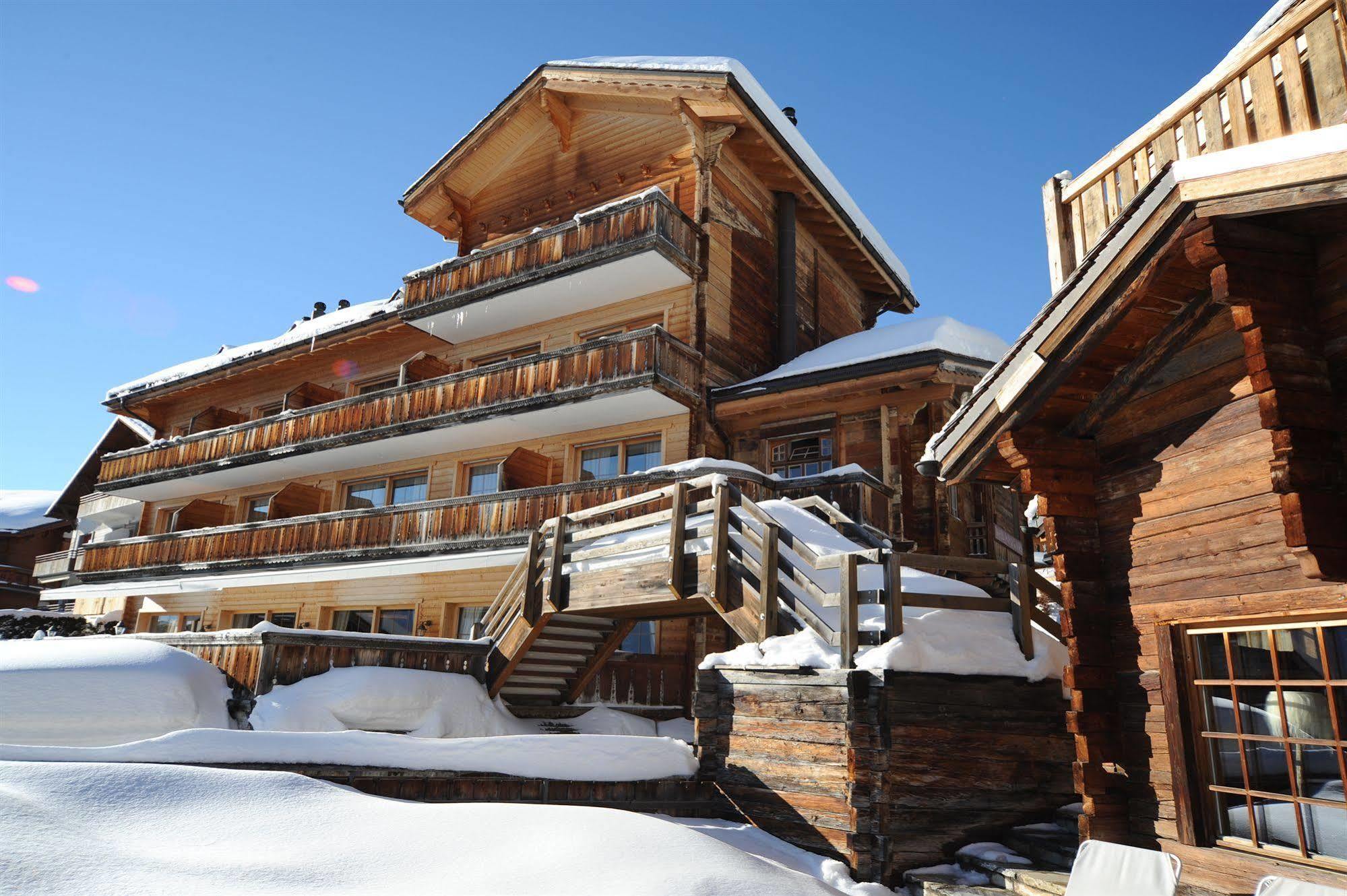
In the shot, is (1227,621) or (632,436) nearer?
(1227,621)

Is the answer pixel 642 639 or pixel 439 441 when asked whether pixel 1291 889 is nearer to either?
pixel 642 639

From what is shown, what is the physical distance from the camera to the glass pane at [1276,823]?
5352 mm

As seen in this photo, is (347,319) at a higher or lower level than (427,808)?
higher

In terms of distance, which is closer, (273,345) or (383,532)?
(383,532)

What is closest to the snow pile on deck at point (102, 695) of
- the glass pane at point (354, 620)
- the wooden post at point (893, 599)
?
the wooden post at point (893, 599)

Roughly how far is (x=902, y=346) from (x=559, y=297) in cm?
786

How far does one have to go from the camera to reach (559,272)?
18750 millimetres

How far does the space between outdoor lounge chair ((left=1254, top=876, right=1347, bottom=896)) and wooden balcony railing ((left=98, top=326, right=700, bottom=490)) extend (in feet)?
41.2

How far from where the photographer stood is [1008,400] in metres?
6.87

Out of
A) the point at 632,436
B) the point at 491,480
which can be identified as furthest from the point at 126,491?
the point at 632,436

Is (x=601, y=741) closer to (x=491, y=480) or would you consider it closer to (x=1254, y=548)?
(x=1254, y=548)

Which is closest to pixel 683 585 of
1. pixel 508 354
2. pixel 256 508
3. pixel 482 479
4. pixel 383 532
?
pixel 383 532

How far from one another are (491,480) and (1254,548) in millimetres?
17200

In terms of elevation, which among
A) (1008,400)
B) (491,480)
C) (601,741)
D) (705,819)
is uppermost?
(491,480)
